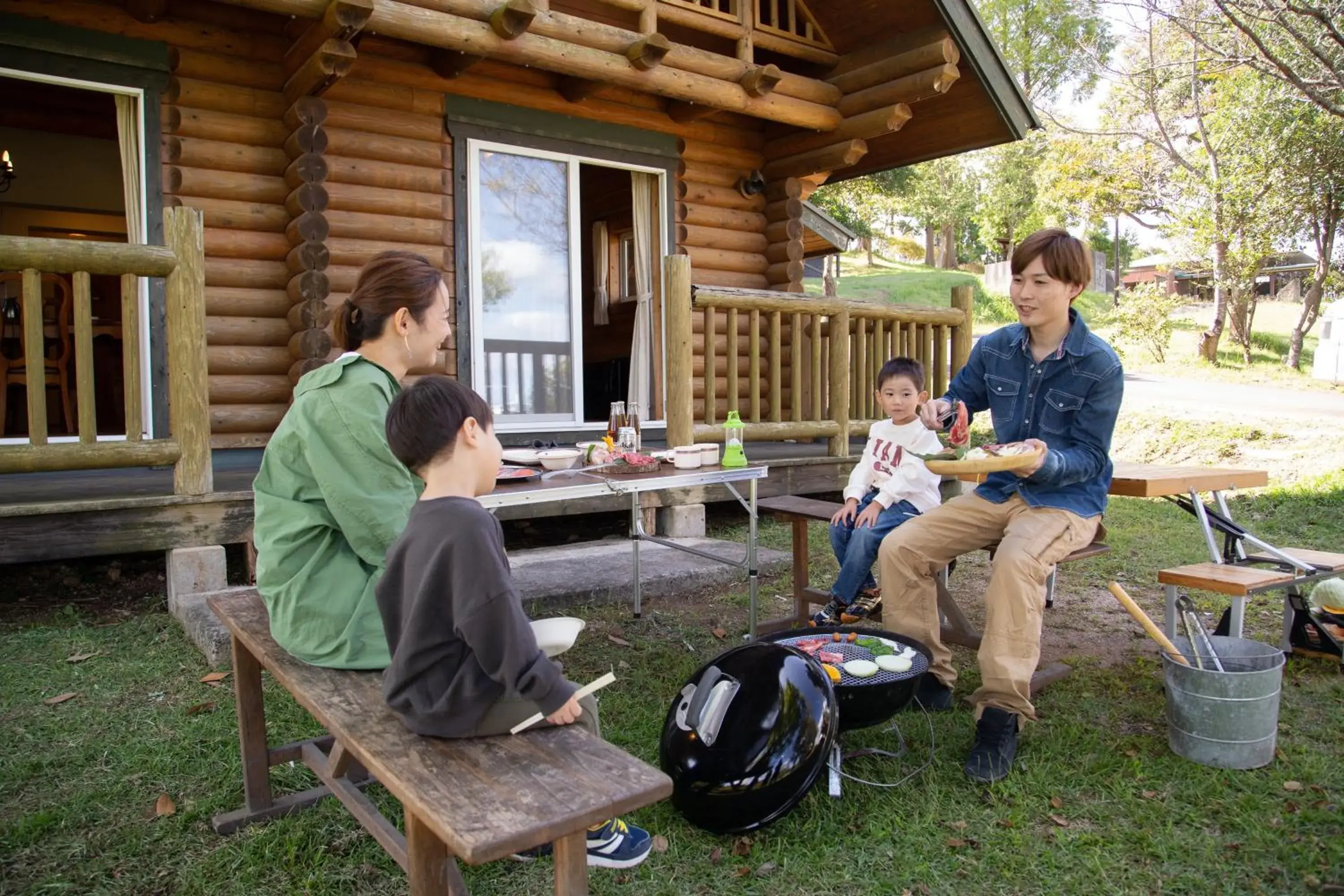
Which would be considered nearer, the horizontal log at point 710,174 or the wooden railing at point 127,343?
the wooden railing at point 127,343

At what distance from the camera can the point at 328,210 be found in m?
6.34

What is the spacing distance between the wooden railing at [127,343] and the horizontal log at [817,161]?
17.7 ft

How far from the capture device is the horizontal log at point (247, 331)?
240 inches

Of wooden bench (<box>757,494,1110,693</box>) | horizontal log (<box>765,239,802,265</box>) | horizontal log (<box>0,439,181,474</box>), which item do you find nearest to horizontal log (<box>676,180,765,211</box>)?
horizontal log (<box>765,239,802,265</box>)

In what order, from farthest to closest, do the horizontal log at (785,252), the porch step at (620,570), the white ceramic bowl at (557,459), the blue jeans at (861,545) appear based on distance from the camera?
1. the horizontal log at (785,252)
2. the porch step at (620,570)
3. the blue jeans at (861,545)
4. the white ceramic bowl at (557,459)

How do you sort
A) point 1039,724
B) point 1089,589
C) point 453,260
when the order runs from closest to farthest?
point 1039,724, point 1089,589, point 453,260

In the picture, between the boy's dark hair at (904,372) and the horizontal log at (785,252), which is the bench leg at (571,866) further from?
the horizontal log at (785,252)

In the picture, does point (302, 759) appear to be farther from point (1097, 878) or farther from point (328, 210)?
point (328, 210)

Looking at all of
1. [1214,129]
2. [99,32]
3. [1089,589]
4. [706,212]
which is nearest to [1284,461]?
[1089,589]

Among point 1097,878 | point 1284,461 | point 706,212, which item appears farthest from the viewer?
point 1284,461

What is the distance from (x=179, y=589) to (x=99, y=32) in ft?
11.8

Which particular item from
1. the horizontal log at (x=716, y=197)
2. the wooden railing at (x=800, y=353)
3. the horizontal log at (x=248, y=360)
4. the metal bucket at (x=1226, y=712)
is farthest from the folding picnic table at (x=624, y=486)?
the horizontal log at (x=716, y=197)

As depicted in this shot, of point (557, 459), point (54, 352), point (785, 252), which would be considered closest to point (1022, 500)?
point (557, 459)

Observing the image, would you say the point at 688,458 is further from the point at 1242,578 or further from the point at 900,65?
the point at 900,65
